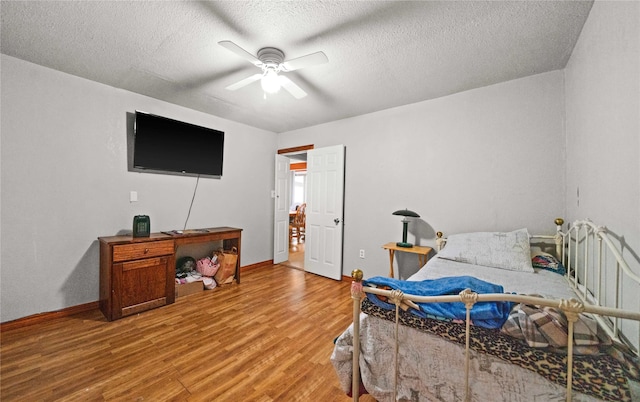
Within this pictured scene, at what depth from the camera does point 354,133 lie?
3.63m

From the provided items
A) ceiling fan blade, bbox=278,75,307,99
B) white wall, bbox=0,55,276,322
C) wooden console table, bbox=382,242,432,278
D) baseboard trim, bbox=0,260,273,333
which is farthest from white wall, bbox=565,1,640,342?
baseboard trim, bbox=0,260,273,333

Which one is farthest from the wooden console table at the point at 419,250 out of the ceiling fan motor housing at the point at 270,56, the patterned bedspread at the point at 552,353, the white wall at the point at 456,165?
the ceiling fan motor housing at the point at 270,56

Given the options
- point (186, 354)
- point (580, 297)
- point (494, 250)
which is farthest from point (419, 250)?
point (186, 354)

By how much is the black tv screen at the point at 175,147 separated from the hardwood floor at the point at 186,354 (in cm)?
170

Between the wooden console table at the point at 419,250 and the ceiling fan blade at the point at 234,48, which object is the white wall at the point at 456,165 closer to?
the wooden console table at the point at 419,250

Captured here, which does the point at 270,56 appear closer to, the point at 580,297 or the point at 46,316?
the point at 580,297

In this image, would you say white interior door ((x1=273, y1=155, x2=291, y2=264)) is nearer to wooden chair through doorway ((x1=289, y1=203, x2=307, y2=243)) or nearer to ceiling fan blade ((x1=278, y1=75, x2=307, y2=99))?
wooden chair through doorway ((x1=289, y1=203, x2=307, y2=243))

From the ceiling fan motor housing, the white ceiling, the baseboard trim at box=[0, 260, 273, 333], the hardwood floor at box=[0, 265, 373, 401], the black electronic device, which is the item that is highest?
the white ceiling

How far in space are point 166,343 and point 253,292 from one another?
120cm

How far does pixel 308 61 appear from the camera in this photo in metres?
1.80

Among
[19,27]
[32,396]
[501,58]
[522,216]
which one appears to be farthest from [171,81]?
[522,216]

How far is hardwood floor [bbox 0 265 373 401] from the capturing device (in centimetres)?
152

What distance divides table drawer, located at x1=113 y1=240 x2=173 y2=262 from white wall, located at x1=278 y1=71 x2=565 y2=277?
2338 millimetres

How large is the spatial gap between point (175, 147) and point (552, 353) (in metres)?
3.75
